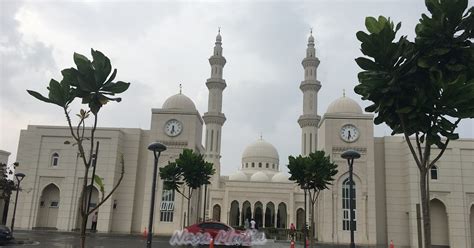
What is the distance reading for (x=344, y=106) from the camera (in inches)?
1362

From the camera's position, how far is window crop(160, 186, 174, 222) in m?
33.3

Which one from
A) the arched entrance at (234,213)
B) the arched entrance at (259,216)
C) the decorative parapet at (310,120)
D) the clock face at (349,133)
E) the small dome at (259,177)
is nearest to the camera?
the clock face at (349,133)

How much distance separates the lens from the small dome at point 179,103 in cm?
3586

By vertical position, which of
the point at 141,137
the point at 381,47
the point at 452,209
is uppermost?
the point at 141,137

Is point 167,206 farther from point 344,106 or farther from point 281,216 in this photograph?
point 281,216

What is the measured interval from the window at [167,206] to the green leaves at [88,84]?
25480mm

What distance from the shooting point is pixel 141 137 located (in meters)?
35.4

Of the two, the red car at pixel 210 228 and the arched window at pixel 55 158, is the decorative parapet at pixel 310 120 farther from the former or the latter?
the red car at pixel 210 228

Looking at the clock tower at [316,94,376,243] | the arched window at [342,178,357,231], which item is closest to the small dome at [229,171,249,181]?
the clock tower at [316,94,376,243]

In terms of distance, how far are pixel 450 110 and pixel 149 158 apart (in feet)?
92.3

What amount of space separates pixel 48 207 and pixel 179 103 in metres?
13.0

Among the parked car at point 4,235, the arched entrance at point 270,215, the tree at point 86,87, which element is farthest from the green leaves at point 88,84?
the arched entrance at point 270,215

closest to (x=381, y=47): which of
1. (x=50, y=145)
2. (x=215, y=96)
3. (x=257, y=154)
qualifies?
(x=50, y=145)

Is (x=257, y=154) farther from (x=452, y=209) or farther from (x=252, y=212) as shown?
(x=452, y=209)
